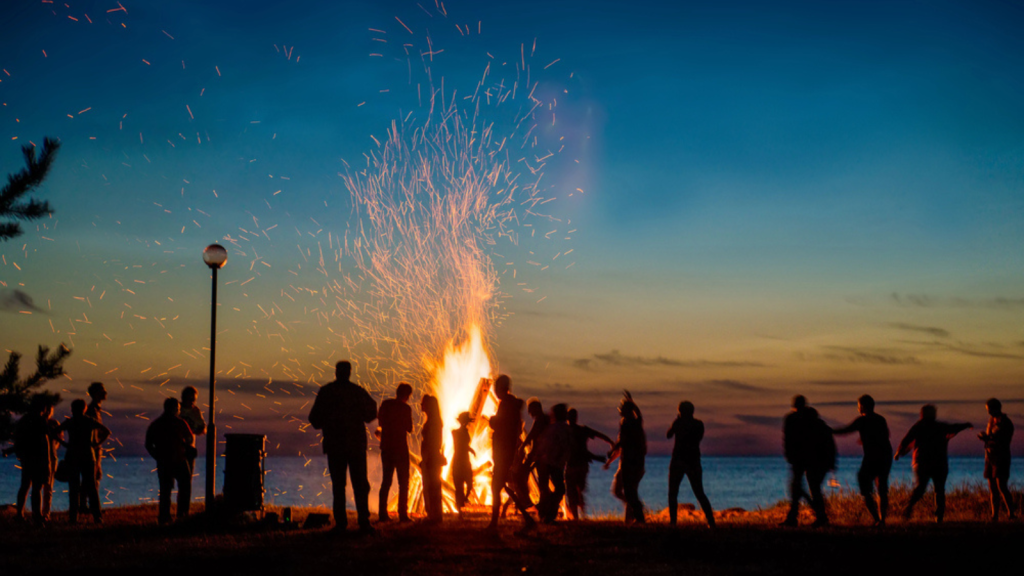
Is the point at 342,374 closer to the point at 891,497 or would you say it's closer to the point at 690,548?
the point at 690,548

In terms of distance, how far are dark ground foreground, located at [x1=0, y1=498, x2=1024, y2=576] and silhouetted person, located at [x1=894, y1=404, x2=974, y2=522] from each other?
1.27m

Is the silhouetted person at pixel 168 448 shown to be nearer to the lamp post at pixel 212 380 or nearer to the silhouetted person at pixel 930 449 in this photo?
the lamp post at pixel 212 380

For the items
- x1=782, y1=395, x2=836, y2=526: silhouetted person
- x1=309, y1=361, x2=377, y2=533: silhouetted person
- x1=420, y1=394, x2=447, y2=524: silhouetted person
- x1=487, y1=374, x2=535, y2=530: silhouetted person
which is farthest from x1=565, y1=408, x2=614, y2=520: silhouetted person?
x1=309, y1=361, x2=377, y2=533: silhouetted person

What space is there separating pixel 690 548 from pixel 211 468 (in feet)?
22.3

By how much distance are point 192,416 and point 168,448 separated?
96 cm

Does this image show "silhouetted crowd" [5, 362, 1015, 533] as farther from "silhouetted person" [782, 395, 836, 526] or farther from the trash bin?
the trash bin

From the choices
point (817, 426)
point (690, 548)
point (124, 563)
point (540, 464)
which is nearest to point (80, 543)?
point (124, 563)

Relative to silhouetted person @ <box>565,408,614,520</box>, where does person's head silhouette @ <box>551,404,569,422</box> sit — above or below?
above

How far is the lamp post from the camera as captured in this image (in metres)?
11.6

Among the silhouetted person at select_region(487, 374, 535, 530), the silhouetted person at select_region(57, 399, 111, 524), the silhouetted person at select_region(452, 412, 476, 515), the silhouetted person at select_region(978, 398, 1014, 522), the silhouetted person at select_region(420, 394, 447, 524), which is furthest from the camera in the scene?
the silhouetted person at select_region(978, 398, 1014, 522)

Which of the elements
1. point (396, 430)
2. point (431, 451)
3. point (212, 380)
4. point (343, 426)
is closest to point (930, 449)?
point (431, 451)

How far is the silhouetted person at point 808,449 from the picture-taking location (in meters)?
11.5

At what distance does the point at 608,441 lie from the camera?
1258 cm

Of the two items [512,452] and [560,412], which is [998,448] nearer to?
[560,412]
